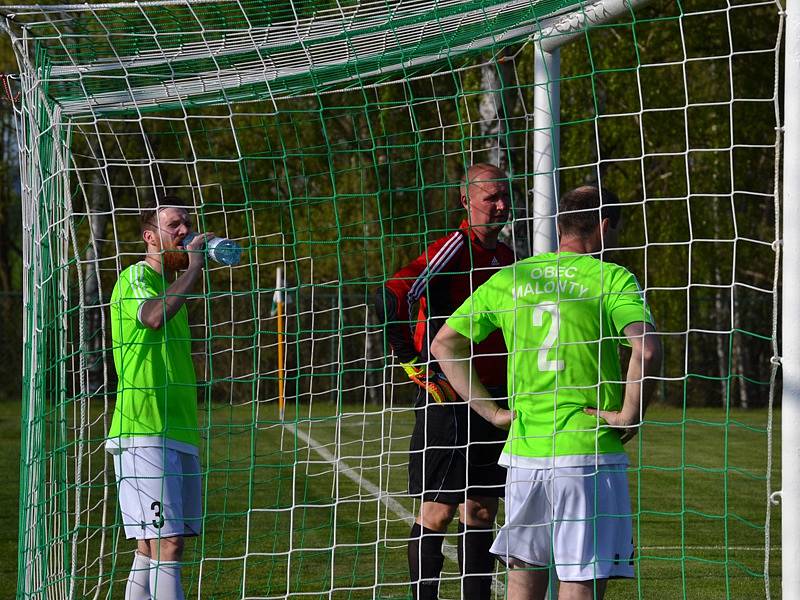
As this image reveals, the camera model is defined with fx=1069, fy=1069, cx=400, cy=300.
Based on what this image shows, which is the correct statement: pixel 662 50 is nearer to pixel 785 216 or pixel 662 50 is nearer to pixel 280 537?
pixel 280 537

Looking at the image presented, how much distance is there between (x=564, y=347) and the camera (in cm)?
381

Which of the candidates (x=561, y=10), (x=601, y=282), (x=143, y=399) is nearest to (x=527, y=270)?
(x=601, y=282)

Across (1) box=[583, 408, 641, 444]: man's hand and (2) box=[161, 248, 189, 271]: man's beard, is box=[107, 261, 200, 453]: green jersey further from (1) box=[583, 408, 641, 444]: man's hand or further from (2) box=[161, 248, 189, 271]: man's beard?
(1) box=[583, 408, 641, 444]: man's hand

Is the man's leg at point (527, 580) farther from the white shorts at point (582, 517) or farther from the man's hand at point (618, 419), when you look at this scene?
the man's hand at point (618, 419)

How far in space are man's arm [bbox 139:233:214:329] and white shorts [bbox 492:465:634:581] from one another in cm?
151

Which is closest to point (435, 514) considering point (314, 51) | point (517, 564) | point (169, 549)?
point (517, 564)

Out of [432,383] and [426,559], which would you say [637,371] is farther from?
[426,559]

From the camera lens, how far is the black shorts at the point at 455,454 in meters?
4.68

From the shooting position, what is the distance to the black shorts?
4684 mm

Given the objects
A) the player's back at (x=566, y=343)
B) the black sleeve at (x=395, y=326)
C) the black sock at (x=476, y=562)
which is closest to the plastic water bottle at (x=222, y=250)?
the black sleeve at (x=395, y=326)

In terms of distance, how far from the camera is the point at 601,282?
3744 millimetres

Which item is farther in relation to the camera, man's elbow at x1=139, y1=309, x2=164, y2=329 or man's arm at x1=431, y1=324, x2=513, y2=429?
man's elbow at x1=139, y1=309, x2=164, y2=329

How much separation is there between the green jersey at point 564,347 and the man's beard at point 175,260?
52.7 inches

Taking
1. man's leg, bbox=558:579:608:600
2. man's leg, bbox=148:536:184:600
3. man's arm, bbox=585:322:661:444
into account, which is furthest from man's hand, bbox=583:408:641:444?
man's leg, bbox=148:536:184:600
